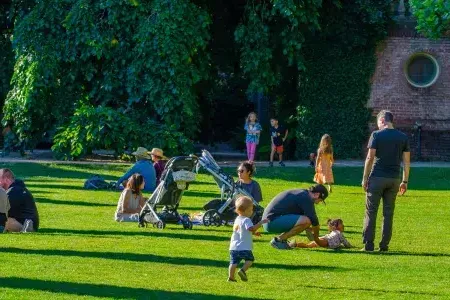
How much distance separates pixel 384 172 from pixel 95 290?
18.4 ft

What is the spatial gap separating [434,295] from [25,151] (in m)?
28.2

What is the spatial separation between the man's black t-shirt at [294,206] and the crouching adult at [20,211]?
3662 mm

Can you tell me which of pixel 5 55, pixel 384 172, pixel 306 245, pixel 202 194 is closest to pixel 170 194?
pixel 306 245

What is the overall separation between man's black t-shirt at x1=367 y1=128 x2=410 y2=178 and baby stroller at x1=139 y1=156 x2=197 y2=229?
11.2ft

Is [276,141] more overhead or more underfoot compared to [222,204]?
more overhead

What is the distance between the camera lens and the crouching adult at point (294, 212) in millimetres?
17969

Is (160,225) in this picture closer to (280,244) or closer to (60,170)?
(280,244)

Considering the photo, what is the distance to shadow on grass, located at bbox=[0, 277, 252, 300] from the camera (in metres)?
13.7

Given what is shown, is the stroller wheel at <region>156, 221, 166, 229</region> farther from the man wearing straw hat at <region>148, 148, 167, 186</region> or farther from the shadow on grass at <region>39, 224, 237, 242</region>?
the man wearing straw hat at <region>148, 148, 167, 186</region>

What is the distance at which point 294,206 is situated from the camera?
59.5 feet

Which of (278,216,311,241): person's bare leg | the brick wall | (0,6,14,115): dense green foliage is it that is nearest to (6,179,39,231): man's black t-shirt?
(278,216,311,241): person's bare leg

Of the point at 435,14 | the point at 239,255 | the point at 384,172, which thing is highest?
the point at 435,14

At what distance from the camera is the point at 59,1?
37562 millimetres

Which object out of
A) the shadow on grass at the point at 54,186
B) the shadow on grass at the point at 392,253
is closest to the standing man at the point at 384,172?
the shadow on grass at the point at 392,253
